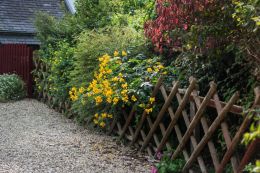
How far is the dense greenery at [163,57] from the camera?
4.88 meters

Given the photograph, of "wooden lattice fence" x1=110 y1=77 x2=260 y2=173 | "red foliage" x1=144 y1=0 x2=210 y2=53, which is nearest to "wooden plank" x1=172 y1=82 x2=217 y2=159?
"wooden lattice fence" x1=110 y1=77 x2=260 y2=173

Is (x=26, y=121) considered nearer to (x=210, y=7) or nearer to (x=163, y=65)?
(x=163, y=65)

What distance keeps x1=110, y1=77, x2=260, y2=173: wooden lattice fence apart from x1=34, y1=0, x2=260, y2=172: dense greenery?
204mm

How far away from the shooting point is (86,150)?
6457 millimetres

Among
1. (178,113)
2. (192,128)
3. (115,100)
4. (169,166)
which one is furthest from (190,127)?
(115,100)

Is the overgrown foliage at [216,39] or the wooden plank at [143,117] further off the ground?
the overgrown foliage at [216,39]

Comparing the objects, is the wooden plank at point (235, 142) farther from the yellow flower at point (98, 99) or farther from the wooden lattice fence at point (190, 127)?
the yellow flower at point (98, 99)

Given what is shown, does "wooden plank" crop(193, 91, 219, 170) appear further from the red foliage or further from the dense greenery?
the red foliage

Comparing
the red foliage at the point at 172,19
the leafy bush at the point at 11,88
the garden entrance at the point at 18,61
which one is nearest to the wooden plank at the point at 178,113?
the red foliage at the point at 172,19

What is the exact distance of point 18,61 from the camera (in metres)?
13.7

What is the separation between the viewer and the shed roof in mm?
17172

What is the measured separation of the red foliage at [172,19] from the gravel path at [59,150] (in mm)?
1916

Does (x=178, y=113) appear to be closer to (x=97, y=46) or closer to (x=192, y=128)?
(x=192, y=128)

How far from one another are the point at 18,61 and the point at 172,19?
9147 mm
